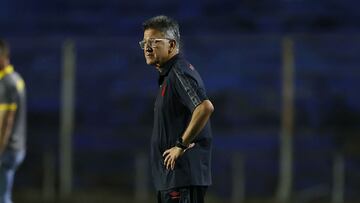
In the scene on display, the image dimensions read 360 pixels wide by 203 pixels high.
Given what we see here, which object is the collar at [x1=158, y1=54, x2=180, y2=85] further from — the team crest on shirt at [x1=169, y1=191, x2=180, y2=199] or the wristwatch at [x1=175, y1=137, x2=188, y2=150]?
the team crest on shirt at [x1=169, y1=191, x2=180, y2=199]

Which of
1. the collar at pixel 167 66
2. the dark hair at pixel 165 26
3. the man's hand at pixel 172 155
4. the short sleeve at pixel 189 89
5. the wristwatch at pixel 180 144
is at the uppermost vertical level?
the dark hair at pixel 165 26

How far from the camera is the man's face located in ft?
19.5

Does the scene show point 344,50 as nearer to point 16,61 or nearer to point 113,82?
point 113,82

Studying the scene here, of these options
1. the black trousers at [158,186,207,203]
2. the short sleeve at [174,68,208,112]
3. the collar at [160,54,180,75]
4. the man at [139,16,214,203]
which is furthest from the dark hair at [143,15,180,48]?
the black trousers at [158,186,207,203]

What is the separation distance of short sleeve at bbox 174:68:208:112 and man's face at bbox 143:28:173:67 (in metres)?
0.14

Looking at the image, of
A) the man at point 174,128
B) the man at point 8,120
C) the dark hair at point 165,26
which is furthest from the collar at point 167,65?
the man at point 8,120

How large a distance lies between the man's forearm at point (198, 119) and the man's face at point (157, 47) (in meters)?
0.44

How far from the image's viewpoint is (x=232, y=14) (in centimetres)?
1419

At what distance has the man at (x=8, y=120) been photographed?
881 centimetres

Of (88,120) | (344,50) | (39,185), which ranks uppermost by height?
(344,50)

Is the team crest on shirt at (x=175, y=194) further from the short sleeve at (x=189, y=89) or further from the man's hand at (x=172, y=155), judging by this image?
the short sleeve at (x=189, y=89)

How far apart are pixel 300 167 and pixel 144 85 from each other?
93.9 inches

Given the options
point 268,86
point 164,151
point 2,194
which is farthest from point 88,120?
point 164,151

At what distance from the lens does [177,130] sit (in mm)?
5945
